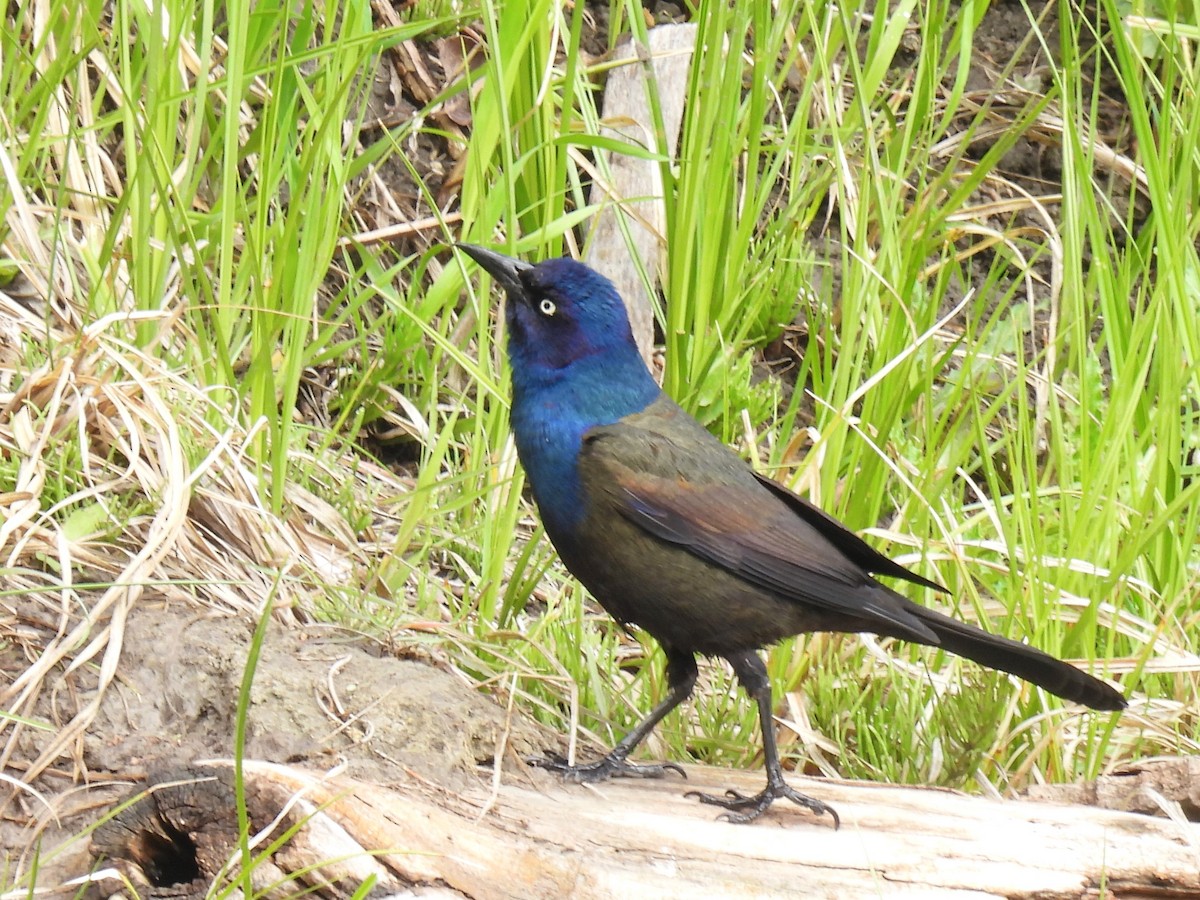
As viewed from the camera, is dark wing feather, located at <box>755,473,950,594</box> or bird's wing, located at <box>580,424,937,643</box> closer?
bird's wing, located at <box>580,424,937,643</box>

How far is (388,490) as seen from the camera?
156 inches

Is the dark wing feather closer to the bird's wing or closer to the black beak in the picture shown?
the bird's wing

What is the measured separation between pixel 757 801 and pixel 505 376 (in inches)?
63.5

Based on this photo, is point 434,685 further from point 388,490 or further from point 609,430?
point 388,490

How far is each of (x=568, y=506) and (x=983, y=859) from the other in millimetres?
1072

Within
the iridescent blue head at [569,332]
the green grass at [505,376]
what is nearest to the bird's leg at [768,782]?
the green grass at [505,376]

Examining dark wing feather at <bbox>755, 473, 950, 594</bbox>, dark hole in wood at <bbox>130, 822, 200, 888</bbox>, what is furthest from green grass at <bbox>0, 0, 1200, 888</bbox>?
dark hole in wood at <bbox>130, 822, 200, 888</bbox>

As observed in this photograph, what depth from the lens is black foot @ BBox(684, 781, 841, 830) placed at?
2656mm

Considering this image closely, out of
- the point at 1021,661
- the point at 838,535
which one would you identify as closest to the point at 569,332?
the point at 838,535

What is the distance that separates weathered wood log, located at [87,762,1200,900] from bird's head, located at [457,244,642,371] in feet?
3.21

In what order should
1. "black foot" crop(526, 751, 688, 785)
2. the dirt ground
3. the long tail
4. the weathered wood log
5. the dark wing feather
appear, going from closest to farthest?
the weathered wood log → the dirt ground → "black foot" crop(526, 751, 688, 785) → the long tail → the dark wing feather

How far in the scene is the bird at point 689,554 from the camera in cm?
294

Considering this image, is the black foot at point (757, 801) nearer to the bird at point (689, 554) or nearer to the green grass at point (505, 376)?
the bird at point (689, 554)

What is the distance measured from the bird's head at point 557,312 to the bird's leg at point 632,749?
0.69m
